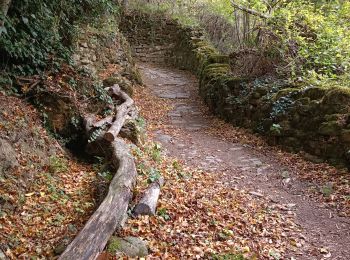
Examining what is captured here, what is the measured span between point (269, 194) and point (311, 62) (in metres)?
4.47

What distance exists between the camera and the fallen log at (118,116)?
5977mm

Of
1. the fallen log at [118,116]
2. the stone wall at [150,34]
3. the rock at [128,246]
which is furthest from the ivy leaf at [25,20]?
the stone wall at [150,34]

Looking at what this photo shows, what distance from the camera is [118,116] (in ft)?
23.4

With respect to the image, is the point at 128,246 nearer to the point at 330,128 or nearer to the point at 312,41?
the point at 330,128

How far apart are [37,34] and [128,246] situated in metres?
4.59

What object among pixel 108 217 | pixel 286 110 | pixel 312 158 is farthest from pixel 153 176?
pixel 286 110

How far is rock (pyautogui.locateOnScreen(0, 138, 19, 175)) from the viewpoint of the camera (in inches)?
171

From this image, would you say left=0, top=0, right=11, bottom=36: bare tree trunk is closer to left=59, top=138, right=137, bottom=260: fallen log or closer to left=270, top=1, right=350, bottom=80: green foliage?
left=59, top=138, right=137, bottom=260: fallen log

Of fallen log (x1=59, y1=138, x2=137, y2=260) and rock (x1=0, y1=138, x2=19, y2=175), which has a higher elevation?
rock (x1=0, y1=138, x2=19, y2=175)

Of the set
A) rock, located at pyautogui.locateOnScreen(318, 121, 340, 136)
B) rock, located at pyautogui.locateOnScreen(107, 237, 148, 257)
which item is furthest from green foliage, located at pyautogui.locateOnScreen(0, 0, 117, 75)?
rock, located at pyautogui.locateOnScreen(318, 121, 340, 136)

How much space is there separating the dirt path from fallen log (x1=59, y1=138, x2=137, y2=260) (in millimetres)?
2026

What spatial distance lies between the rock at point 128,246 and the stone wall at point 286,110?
4.06m

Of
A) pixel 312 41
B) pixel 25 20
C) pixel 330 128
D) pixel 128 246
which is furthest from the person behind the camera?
pixel 312 41

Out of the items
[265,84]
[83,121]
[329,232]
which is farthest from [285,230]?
[265,84]
